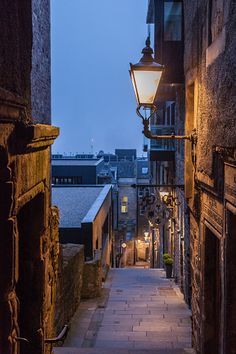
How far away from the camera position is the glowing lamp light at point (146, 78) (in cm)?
666

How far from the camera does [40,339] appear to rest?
4.71 m

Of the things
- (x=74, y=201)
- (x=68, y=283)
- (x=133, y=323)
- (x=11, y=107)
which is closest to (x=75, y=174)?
(x=74, y=201)

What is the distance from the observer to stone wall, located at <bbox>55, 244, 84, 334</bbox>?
10039 mm

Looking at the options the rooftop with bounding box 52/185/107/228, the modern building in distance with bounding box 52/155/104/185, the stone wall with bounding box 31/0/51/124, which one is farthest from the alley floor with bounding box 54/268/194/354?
the modern building in distance with bounding box 52/155/104/185

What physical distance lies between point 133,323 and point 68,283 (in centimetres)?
174

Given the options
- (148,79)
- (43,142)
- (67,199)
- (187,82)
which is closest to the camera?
(43,142)

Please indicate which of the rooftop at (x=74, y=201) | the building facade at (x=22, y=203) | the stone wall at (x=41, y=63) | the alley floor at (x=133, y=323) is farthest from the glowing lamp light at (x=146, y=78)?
the rooftop at (x=74, y=201)

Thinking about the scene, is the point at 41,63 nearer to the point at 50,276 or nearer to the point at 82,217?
the point at 50,276

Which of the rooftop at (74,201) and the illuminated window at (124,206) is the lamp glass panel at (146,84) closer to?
the rooftop at (74,201)

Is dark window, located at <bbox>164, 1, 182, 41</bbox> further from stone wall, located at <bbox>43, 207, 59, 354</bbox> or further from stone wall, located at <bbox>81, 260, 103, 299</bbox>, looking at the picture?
stone wall, located at <bbox>43, 207, 59, 354</bbox>

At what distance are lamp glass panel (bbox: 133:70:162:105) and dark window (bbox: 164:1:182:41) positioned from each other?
7.23 m

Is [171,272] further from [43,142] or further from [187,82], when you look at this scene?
[43,142]

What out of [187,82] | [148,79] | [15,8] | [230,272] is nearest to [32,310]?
[230,272]

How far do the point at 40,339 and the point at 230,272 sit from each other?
212 centimetres
